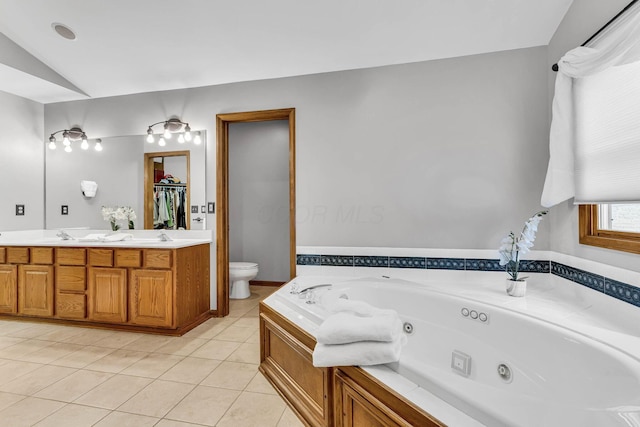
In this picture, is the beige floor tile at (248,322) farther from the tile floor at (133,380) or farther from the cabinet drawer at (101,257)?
the cabinet drawer at (101,257)

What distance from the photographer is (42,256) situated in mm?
3080

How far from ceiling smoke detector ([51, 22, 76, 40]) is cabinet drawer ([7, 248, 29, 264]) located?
2.03 m

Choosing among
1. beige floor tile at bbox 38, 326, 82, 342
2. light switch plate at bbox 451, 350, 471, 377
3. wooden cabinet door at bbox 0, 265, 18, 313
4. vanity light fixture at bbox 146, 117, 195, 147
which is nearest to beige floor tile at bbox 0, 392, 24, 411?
beige floor tile at bbox 38, 326, 82, 342

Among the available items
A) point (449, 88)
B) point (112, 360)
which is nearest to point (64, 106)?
point (112, 360)

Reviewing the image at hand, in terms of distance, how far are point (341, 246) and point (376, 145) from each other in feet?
3.13

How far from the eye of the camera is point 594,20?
1.82 metres

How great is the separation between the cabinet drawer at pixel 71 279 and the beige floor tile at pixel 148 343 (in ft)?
2.63

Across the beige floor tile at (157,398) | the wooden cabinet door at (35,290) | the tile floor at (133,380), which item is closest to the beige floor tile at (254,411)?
the tile floor at (133,380)

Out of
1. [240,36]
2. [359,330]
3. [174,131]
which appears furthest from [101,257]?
[359,330]

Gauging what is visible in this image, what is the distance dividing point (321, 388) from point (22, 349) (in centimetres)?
262

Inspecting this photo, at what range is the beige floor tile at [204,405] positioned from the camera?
5.61 ft

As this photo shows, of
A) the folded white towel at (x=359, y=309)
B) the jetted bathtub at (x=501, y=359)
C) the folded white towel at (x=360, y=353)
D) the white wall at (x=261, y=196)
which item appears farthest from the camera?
the white wall at (x=261, y=196)

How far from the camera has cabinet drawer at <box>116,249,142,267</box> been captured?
287cm

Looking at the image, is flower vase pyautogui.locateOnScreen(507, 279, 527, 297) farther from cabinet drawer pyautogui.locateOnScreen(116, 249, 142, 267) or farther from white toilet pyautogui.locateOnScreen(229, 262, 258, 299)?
cabinet drawer pyautogui.locateOnScreen(116, 249, 142, 267)
